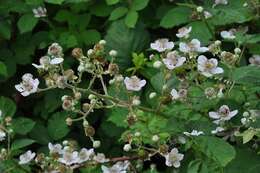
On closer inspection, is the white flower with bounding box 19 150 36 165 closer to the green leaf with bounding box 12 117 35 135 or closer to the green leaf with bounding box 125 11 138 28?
the green leaf with bounding box 12 117 35 135

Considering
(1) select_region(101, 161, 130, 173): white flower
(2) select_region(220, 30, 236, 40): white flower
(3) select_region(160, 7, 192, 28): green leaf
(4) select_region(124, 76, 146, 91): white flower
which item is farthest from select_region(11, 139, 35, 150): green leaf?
(2) select_region(220, 30, 236, 40): white flower

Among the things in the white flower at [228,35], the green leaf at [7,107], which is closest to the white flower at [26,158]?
the green leaf at [7,107]

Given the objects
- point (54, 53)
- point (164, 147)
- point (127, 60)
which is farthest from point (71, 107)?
point (127, 60)

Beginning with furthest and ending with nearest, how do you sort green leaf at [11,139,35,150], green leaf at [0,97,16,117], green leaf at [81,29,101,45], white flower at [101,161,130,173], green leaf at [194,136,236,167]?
green leaf at [81,29,101,45] < green leaf at [0,97,16,117] < green leaf at [11,139,35,150] < white flower at [101,161,130,173] < green leaf at [194,136,236,167]

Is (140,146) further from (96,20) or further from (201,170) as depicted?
(96,20)

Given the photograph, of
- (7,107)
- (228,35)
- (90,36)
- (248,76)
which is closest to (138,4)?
(90,36)

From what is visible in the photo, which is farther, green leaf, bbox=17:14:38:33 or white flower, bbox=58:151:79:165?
green leaf, bbox=17:14:38:33

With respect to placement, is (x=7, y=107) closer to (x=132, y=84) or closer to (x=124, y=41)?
(x=124, y=41)
